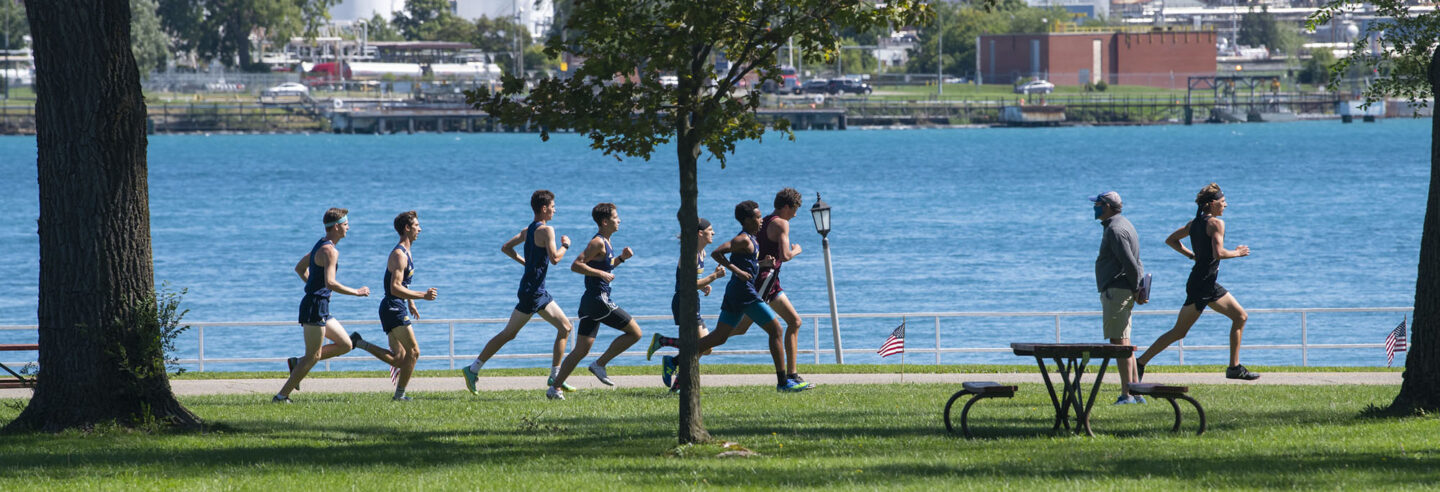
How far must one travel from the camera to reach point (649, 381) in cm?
1462

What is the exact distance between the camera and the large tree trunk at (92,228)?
10148 millimetres

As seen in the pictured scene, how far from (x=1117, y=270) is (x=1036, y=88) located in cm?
16733

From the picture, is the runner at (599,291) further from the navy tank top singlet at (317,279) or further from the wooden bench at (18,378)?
the wooden bench at (18,378)

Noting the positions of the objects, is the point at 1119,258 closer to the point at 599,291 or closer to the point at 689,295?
the point at 689,295

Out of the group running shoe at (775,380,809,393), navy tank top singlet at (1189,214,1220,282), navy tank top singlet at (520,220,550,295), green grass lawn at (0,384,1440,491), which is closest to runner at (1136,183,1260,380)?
navy tank top singlet at (1189,214,1220,282)

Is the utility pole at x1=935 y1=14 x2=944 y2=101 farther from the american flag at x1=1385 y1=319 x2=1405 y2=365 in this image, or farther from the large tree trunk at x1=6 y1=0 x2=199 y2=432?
the large tree trunk at x1=6 y1=0 x2=199 y2=432

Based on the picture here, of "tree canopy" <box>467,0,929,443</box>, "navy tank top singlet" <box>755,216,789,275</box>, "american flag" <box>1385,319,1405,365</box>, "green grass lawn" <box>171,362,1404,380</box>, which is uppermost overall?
"tree canopy" <box>467,0,929,443</box>

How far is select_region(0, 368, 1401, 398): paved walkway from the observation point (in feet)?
46.6

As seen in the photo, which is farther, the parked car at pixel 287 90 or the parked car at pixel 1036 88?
A: the parked car at pixel 287 90

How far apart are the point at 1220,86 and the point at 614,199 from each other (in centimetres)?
11594

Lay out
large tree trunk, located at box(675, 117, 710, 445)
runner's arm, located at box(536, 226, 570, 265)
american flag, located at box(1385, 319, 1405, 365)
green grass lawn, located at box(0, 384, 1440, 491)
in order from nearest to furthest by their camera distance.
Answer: green grass lawn, located at box(0, 384, 1440, 491), large tree trunk, located at box(675, 117, 710, 445), runner's arm, located at box(536, 226, 570, 265), american flag, located at box(1385, 319, 1405, 365)

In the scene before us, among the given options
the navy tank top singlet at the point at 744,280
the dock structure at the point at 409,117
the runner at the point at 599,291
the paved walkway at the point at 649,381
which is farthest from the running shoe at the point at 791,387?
the dock structure at the point at 409,117

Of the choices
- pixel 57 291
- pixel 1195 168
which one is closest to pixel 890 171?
pixel 1195 168

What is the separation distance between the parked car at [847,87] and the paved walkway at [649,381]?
554 feet
